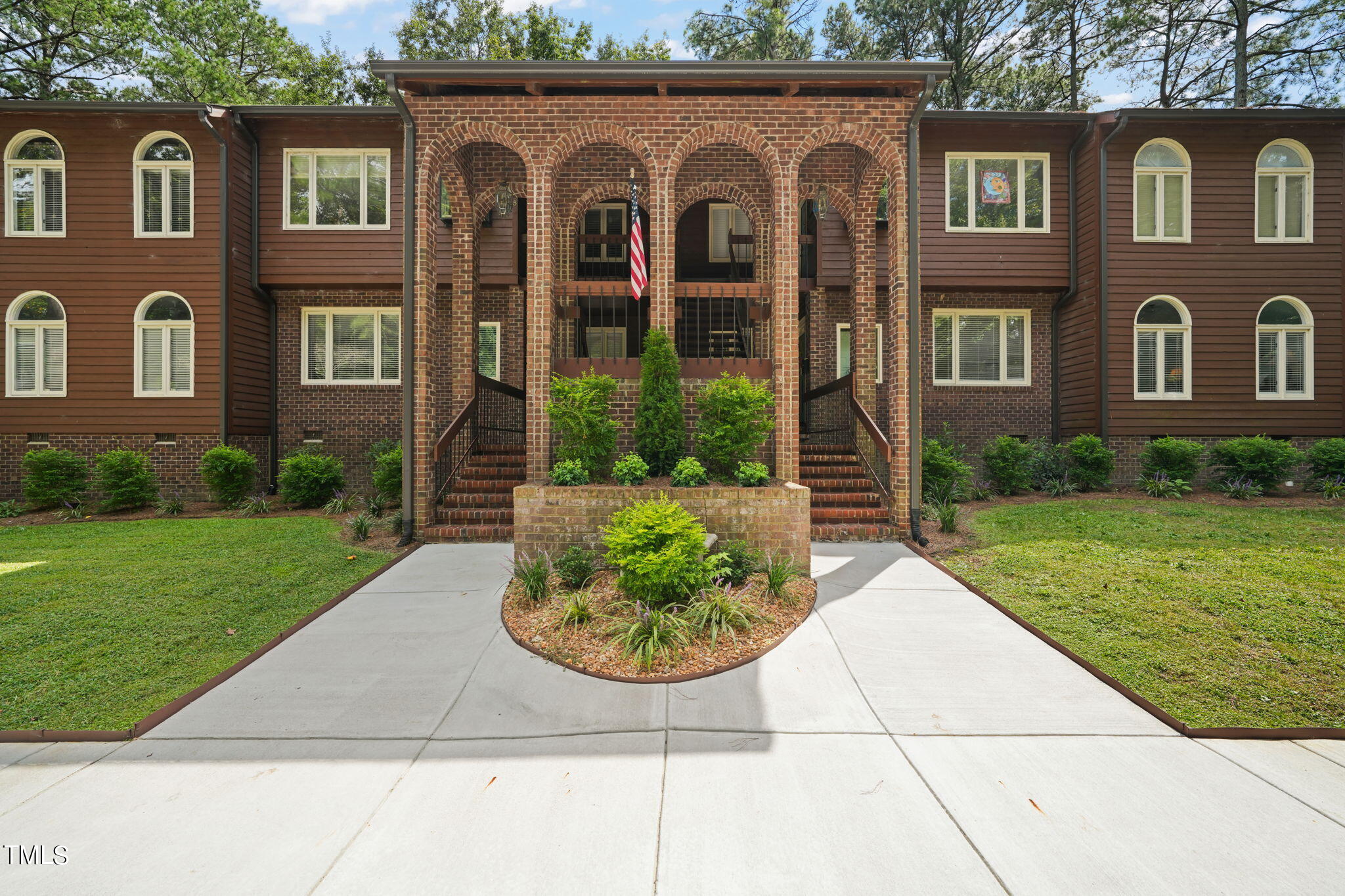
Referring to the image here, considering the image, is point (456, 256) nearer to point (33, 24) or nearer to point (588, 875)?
point (588, 875)

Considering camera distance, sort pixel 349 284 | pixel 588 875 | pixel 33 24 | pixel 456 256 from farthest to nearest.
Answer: pixel 33 24 < pixel 349 284 < pixel 456 256 < pixel 588 875

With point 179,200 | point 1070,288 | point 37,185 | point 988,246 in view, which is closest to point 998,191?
point 988,246

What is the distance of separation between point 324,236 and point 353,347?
7.46 ft

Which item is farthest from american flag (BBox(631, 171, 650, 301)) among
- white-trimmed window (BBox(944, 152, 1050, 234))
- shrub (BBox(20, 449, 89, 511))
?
shrub (BBox(20, 449, 89, 511))

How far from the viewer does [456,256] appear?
895 centimetres

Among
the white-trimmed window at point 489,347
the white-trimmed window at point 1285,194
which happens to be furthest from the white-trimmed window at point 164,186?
the white-trimmed window at point 1285,194

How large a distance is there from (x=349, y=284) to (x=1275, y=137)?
19.0m

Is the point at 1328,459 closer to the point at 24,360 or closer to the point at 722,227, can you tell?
the point at 722,227

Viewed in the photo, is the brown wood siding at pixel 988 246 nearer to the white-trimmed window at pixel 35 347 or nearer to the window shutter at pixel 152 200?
the window shutter at pixel 152 200

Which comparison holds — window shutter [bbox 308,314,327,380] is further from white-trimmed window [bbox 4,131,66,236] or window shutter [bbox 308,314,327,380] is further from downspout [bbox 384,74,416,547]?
downspout [bbox 384,74,416,547]

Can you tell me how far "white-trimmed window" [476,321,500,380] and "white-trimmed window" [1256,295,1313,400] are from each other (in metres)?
15.6

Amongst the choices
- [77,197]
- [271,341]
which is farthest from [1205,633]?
[77,197]

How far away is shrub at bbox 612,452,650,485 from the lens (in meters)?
6.26

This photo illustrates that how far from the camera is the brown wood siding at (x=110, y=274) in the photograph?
34.5 ft
